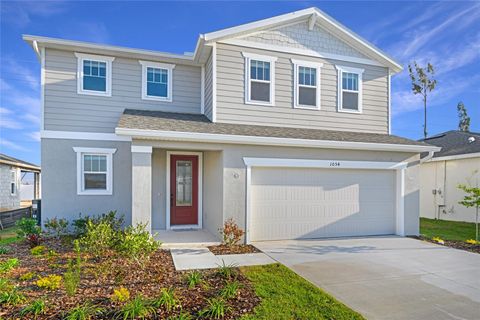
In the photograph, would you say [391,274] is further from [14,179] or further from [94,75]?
[14,179]

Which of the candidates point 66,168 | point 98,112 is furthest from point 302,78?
point 66,168

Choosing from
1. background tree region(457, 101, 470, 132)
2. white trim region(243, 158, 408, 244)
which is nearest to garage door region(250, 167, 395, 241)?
white trim region(243, 158, 408, 244)

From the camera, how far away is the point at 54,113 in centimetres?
882

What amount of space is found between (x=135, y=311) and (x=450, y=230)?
1231cm

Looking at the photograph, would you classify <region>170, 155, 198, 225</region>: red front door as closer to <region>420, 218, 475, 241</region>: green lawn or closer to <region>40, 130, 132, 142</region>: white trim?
<region>40, 130, 132, 142</region>: white trim

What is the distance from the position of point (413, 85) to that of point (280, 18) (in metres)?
19.4

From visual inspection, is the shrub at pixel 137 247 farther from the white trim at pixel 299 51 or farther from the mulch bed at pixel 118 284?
the white trim at pixel 299 51

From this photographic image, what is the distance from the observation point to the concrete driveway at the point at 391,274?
4176mm

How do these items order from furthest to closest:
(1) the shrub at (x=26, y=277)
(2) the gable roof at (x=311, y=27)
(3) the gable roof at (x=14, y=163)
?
1. (3) the gable roof at (x=14, y=163)
2. (2) the gable roof at (x=311, y=27)
3. (1) the shrub at (x=26, y=277)

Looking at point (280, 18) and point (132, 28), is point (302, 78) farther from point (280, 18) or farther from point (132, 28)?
point (132, 28)

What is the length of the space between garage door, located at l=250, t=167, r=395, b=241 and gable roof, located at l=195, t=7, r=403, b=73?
4.21 metres

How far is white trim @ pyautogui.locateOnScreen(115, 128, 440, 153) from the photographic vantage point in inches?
273

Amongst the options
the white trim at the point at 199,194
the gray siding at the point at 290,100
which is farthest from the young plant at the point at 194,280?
the gray siding at the point at 290,100

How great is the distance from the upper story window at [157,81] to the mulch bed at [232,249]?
545cm
